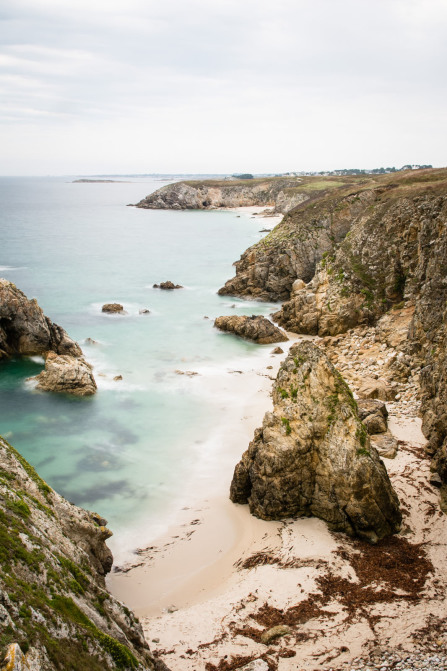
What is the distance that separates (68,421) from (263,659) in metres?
15.2

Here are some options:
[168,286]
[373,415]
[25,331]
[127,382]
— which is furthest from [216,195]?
[373,415]

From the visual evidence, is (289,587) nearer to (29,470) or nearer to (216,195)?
(29,470)

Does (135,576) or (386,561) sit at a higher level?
(386,561)

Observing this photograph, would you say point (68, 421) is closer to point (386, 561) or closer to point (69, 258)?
point (386, 561)

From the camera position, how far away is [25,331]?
94.0ft

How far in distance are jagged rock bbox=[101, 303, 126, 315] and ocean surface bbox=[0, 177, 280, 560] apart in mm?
762

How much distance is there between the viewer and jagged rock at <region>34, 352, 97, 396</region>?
24406mm

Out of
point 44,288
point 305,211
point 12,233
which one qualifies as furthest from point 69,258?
point 305,211

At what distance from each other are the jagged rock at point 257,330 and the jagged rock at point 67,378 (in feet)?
34.0

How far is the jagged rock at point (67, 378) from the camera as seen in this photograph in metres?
24.4

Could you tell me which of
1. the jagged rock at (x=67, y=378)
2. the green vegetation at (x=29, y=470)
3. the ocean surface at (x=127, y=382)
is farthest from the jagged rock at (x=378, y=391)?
the green vegetation at (x=29, y=470)

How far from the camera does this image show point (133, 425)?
70.9 feet

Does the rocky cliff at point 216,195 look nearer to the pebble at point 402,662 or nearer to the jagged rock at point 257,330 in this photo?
the jagged rock at point 257,330

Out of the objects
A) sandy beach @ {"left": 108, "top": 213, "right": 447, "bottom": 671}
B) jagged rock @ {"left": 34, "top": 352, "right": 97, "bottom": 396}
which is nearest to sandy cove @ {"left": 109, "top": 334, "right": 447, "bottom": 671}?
sandy beach @ {"left": 108, "top": 213, "right": 447, "bottom": 671}
